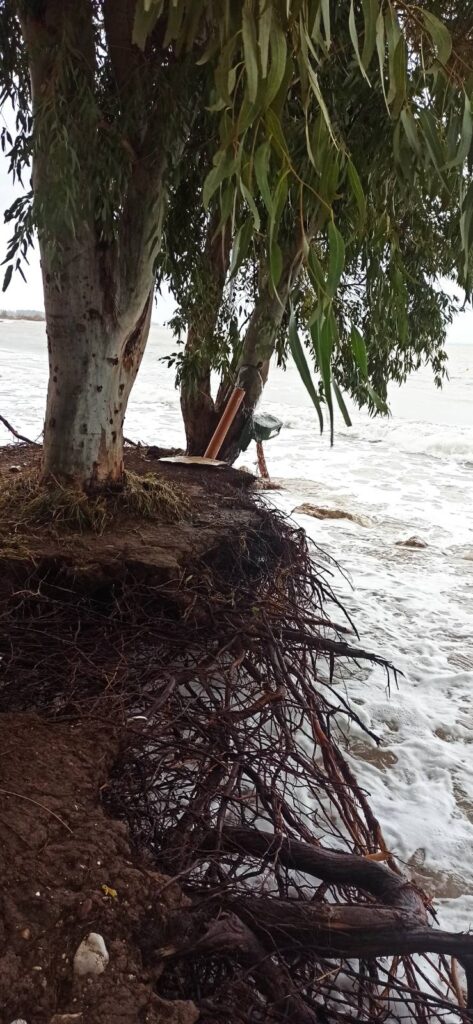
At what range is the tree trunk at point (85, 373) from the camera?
2604 millimetres

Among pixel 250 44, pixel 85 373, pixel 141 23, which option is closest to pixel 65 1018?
pixel 250 44

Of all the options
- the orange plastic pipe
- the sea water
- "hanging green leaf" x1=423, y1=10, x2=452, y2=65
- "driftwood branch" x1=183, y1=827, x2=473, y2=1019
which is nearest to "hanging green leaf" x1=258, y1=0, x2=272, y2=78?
"hanging green leaf" x1=423, y1=10, x2=452, y2=65

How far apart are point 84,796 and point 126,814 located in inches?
4.3

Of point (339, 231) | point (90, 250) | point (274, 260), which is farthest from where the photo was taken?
point (90, 250)

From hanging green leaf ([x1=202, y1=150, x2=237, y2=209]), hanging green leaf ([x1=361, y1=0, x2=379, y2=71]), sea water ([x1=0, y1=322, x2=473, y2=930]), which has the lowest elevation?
sea water ([x1=0, y1=322, x2=473, y2=930])

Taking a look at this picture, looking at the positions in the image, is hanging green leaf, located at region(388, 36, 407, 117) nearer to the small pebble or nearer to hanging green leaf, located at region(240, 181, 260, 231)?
hanging green leaf, located at region(240, 181, 260, 231)

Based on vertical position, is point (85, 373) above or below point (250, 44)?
below

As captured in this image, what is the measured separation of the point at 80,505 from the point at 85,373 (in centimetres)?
53

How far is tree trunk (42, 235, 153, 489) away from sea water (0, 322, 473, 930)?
1.54 metres

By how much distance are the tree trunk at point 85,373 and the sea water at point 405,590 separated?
60.5 inches

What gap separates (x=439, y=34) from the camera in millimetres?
1546

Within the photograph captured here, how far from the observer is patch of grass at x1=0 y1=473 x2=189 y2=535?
263 centimetres

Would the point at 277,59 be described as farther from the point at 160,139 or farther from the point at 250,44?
the point at 160,139

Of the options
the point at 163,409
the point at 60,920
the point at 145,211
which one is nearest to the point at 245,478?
the point at 145,211
